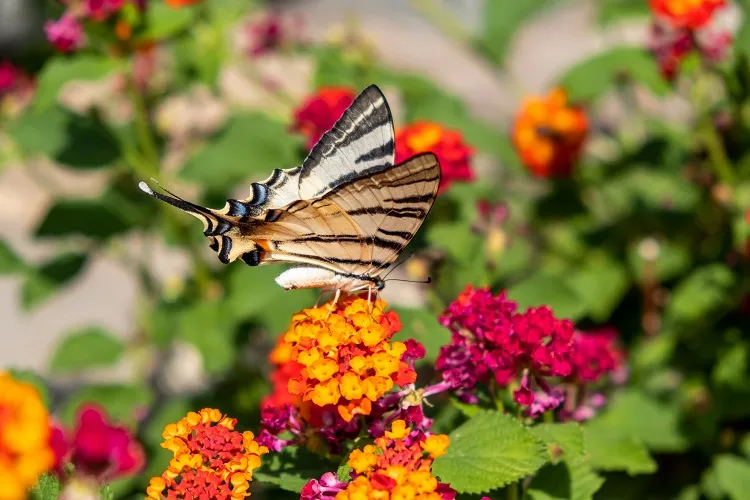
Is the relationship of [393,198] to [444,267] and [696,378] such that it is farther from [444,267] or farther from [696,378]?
[696,378]

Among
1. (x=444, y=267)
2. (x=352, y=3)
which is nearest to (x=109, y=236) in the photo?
(x=444, y=267)

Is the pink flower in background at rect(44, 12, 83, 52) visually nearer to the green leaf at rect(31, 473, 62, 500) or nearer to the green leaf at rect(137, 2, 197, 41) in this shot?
the green leaf at rect(137, 2, 197, 41)

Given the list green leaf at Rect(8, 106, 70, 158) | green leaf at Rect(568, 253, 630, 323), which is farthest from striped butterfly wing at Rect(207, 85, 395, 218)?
green leaf at Rect(568, 253, 630, 323)

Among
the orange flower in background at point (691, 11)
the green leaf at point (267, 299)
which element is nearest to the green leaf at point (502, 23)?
the orange flower in background at point (691, 11)

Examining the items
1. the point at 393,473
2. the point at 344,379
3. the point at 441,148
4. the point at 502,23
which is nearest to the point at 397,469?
the point at 393,473

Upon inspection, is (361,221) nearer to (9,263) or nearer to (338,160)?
(338,160)

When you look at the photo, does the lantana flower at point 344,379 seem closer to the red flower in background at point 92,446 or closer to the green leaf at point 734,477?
the red flower in background at point 92,446
